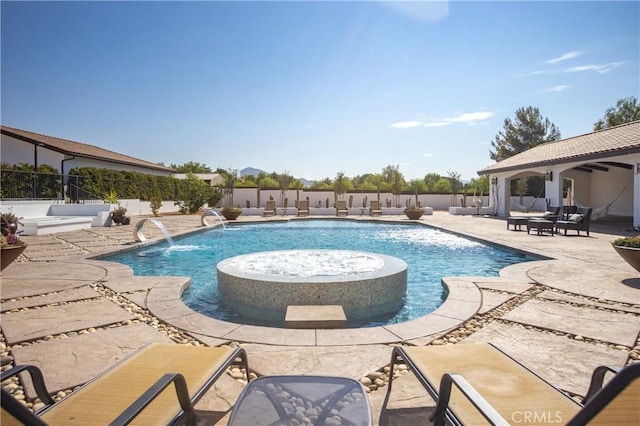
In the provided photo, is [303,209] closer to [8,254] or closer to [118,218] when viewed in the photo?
[118,218]

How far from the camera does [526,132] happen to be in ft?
128

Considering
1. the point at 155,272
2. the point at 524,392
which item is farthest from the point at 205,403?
the point at 155,272

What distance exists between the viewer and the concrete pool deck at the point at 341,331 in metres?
2.75

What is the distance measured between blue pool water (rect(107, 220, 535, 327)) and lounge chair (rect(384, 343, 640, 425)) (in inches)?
102

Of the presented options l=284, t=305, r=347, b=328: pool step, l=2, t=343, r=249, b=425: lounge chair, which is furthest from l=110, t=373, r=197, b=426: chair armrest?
l=284, t=305, r=347, b=328: pool step

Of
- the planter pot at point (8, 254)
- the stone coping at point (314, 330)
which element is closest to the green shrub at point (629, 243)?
the stone coping at point (314, 330)

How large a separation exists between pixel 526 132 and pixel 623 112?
411 inches

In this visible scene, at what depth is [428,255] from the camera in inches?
366

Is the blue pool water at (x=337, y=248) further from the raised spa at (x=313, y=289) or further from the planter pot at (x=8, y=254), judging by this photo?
the planter pot at (x=8, y=254)

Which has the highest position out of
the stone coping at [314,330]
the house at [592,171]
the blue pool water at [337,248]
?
the house at [592,171]

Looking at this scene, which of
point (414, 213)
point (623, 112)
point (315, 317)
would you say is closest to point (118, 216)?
point (414, 213)

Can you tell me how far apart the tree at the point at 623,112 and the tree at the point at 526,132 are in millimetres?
6524

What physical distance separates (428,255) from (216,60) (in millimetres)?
11228

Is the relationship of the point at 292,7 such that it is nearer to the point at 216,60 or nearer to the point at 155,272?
the point at 216,60
